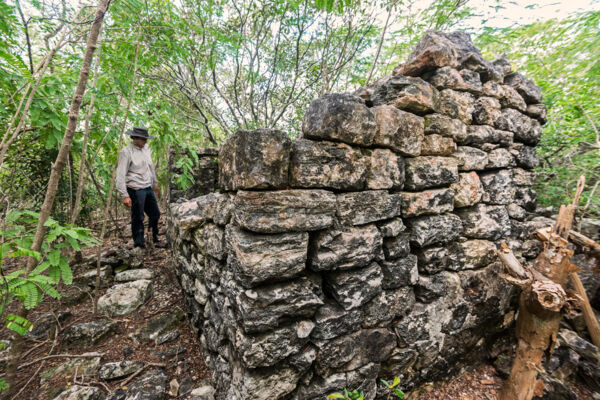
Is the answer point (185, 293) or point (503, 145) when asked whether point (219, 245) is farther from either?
point (503, 145)

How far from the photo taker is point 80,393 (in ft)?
6.12

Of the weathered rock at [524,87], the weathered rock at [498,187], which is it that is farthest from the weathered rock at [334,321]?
the weathered rock at [524,87]

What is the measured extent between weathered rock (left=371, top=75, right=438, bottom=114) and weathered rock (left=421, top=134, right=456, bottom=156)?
0.26 meters

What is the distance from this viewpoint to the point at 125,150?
3.52 m

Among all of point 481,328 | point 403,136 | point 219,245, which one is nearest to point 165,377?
point 219,245

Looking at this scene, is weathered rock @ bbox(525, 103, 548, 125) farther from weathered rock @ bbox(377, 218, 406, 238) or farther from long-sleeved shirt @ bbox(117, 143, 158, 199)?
long-sleeved shirt @ bbox(117, 143, 158, 199)

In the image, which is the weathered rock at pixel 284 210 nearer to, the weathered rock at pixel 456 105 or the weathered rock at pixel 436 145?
the weathered rock at pixel 436 145

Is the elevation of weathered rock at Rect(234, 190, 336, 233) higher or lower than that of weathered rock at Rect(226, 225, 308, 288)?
higher

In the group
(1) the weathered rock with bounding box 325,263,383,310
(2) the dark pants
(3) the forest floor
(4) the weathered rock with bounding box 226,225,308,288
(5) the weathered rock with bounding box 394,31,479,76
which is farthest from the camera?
(2) the dark pants

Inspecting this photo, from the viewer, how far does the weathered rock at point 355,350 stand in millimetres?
1618

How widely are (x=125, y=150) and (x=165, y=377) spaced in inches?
125

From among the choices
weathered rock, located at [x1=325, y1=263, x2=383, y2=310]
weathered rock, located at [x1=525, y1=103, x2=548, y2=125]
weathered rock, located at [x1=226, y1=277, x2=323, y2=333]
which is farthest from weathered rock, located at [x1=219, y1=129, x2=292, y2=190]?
weathered rock, located at [x1=525, y1=103, x2=548, y2=125]

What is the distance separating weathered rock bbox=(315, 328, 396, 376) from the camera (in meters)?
1.62

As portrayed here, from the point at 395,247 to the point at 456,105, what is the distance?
1538 mm
